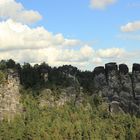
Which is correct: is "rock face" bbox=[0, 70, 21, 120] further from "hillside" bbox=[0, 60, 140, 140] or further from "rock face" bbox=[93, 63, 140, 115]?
"rock face" bbox=[93, 63, 140, 115]

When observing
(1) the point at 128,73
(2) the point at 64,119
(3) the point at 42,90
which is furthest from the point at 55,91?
(1) the point at 128,73

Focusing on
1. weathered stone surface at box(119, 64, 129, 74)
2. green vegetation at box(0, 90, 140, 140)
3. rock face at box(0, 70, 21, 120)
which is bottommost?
green vegetation at box(0, 90, 140, 140)

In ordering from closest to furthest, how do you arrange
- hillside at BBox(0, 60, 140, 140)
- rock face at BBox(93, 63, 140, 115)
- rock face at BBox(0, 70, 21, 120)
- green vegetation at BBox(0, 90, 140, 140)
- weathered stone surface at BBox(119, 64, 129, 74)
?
green vegetation at BBox(0, 90, 140, 140) < hillside at BBox(0, 60, 140, 140) < rock face at BBox(0, 70, 21, 120) < rock face at BBox(93, 63, 140, 115) < weathered stone surface at BBox(119, 64, 129, 74)

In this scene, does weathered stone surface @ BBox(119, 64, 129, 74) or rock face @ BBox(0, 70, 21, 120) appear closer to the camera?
rock face @ BBox(0, 70, 21, 120)

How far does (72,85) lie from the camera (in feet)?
602

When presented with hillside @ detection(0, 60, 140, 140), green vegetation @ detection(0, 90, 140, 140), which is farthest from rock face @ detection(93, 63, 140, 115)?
green vegetation @ detection(0, 90, 140, 140)

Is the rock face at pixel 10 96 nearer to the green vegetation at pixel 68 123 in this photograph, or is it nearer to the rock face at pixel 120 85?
the green vegetation at pixel 68 123

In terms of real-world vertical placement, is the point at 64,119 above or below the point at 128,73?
below

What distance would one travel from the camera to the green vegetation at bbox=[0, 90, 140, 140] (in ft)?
478

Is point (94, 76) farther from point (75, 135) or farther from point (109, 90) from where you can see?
point (75, 135)

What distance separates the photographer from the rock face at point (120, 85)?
185 m

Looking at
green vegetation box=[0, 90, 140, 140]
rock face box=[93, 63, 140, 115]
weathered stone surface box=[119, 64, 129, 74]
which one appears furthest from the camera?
weathered stone surface box=[119, 64, 129, 74]

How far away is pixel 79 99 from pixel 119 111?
611 inches

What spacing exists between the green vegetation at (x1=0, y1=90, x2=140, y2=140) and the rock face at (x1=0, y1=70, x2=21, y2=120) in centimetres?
312
